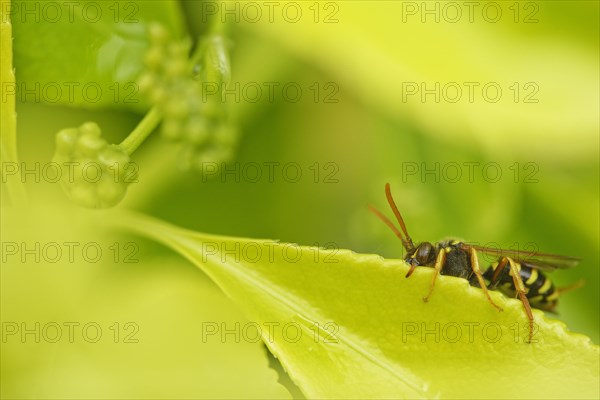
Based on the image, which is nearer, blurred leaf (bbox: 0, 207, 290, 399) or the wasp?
blurred leaf (bbox: 0, 207, 290, 399)

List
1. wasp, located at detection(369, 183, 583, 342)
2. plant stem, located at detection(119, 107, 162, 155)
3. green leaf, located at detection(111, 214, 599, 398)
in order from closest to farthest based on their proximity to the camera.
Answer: green leaf, located at detection(111, 214, 599, 398)
plant stem, located at detection(119, 107, 162, 155)
wasp, located at detection(369, 183, 583, 342)

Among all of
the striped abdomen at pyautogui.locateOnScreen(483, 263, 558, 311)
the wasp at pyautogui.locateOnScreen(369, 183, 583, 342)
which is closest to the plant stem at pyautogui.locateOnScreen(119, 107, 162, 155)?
the wasp at pyautogui.locateOnScreen(369, 183, 583, 342)

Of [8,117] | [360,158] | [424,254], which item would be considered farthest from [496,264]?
[8,117]

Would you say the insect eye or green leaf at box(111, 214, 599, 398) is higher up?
the insect eye

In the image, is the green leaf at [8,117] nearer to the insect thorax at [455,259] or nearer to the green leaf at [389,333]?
the green leaf at [389,333]

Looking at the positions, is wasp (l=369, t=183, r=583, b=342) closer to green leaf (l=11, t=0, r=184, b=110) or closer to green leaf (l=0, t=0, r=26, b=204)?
green leaf (l=11, t=0, r=184, b=110)

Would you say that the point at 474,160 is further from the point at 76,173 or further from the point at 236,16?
the point at 76,173

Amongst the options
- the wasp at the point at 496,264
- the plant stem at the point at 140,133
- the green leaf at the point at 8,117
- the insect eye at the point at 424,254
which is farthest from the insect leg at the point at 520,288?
the green leaf at the point at 8,117

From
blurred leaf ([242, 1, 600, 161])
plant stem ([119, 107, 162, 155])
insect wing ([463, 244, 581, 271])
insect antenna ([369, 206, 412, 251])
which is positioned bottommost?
insect wing ([463, 244, 581, 271])
